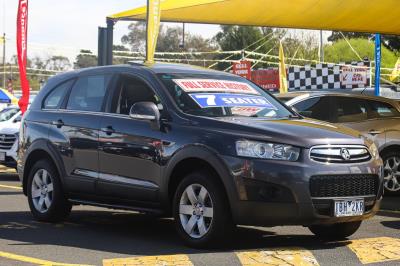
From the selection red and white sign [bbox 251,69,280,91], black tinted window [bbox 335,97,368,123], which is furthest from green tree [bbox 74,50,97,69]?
black tinted window [bbox 335,97,368,123]

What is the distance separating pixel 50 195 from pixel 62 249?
1649 mm

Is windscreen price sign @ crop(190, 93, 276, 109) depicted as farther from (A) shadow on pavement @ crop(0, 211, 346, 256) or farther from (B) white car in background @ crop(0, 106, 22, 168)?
Answer: (B) white car in background @ crop(0, 106, 22, 168)

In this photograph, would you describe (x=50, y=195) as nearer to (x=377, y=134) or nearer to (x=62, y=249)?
(x=62, y=249)

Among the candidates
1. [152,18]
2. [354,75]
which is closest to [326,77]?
[354,75]

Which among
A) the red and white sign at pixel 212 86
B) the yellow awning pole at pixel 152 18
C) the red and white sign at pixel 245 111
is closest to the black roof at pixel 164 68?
the red and white sign at pixel 212 86

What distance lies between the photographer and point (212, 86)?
7.02 metres

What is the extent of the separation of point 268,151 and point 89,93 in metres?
2.59

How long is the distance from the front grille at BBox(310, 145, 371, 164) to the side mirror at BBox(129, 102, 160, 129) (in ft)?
5.07

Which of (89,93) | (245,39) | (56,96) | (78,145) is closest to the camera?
(78,145)

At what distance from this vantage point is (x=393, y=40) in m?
21.0

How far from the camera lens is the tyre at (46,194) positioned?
7.74 metres

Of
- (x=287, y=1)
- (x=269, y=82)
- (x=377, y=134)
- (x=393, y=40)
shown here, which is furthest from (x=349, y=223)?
(x=269, y=82)

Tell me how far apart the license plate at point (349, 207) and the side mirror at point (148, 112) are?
5.98ft

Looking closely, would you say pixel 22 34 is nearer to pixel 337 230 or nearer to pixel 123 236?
pixel 123 236
